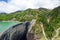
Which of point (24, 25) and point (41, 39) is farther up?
point (24, 25)

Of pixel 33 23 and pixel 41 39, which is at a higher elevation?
pixel 33 23

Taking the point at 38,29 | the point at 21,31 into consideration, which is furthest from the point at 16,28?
the point at 38,29

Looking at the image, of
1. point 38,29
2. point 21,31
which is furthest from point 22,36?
point 38,29

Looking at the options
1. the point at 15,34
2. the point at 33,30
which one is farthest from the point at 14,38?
the point at 33,30

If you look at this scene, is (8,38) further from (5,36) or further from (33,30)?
(33,30)

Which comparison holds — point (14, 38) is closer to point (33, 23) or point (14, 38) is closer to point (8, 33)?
point (8, 33)
